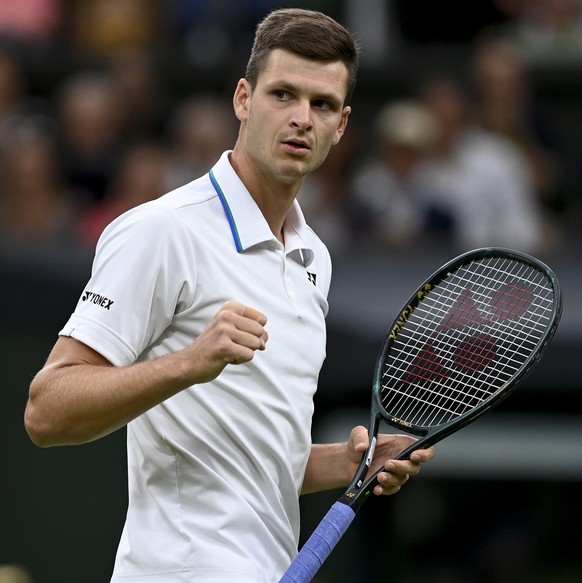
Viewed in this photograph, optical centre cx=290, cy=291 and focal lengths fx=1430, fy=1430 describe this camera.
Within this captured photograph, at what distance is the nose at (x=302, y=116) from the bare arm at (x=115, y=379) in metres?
0.75

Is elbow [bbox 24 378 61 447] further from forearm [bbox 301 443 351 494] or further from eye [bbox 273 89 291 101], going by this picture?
eye [bbox 273 89 291 101]

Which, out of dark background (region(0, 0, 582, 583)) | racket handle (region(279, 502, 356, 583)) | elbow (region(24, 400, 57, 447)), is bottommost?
dark background (region(0, 0, 582, 583))

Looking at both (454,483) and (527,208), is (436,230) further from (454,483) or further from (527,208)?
(454,483)

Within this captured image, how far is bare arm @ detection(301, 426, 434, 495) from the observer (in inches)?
162

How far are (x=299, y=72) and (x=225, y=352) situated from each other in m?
1.03

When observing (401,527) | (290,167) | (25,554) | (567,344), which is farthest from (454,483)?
(290,167)

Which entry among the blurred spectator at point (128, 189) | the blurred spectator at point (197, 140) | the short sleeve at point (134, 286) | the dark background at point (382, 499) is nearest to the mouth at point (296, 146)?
the short sleeve at point (134, 286)

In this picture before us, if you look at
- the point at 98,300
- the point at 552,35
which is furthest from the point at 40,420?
the point at 552,35

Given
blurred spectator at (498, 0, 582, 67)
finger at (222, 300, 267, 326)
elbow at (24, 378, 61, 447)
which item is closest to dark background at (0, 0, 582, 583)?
blurred spectator at (498, 0, 582, 67)

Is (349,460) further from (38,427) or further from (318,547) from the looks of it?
(38,427)

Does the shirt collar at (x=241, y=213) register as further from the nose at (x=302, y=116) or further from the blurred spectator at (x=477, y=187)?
the blurred spectator at (x=477, y=187)

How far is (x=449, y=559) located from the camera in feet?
28.4

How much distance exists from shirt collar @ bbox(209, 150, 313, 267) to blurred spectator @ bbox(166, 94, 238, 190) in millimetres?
4642

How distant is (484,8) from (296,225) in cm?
713
